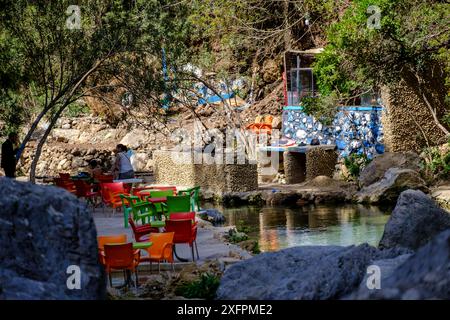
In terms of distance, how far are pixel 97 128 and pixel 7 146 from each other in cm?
2099

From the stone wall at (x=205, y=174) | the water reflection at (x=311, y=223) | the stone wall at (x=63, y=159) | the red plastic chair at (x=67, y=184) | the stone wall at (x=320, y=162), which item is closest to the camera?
the water reflection at (x=311, y=223)

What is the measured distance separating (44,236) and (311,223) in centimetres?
1463

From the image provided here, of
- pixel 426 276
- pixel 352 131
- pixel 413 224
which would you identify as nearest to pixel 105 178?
pixel 413 224

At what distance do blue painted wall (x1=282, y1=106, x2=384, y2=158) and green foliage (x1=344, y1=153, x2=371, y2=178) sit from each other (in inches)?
35.7

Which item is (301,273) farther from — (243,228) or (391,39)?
(391,39)

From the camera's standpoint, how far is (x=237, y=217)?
856 inches

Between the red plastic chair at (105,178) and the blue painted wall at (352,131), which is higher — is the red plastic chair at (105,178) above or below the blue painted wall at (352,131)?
below

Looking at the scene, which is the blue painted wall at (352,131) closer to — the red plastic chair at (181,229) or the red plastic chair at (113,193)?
the red plastic chair at (113,193)

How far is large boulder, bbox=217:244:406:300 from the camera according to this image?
666cm

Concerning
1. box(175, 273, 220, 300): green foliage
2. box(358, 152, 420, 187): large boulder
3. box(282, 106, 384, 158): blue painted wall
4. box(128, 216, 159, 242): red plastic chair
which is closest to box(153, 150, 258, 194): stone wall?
box(358, 152, 420, 187): large boulder

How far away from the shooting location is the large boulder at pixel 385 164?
25.4m

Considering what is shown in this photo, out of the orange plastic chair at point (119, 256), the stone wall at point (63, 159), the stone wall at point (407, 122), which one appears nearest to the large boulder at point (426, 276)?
the orange plastic chair at point (119, 256)

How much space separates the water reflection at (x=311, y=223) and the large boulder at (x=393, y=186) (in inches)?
22.4
